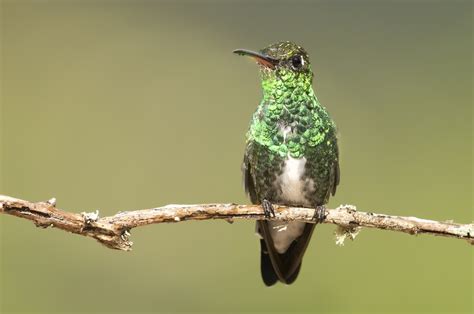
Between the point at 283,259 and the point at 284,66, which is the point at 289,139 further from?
the point at 283,259

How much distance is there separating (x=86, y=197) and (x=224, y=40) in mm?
1147

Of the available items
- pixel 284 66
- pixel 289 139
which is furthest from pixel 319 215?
pixel 284 66

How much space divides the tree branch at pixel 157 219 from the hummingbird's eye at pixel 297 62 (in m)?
0.50

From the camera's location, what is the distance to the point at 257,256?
3.69 metres

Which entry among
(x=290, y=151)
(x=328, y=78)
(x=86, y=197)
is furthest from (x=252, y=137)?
(x=86, y=197)

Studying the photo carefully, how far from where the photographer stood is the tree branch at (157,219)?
184 centimetres

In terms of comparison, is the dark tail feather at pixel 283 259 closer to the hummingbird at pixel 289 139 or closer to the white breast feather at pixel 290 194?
the white breast feather at pixel 290 194

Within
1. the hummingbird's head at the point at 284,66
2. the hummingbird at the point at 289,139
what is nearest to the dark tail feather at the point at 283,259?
the hummingbird at the point at 289,139

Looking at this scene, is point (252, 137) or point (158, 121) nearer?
point (252, 137)

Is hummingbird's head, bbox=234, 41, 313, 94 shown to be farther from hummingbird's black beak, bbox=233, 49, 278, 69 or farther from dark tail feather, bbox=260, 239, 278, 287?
dark tail feather, bbox=260, 239, 278, 287

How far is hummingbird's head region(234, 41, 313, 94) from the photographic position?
219 centimetres

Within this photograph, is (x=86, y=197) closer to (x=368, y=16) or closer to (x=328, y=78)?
(x=328, y=78)

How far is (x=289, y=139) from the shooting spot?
2.22 meters

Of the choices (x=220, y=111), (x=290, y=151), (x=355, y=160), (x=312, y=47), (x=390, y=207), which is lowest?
(x=290, y=151)
